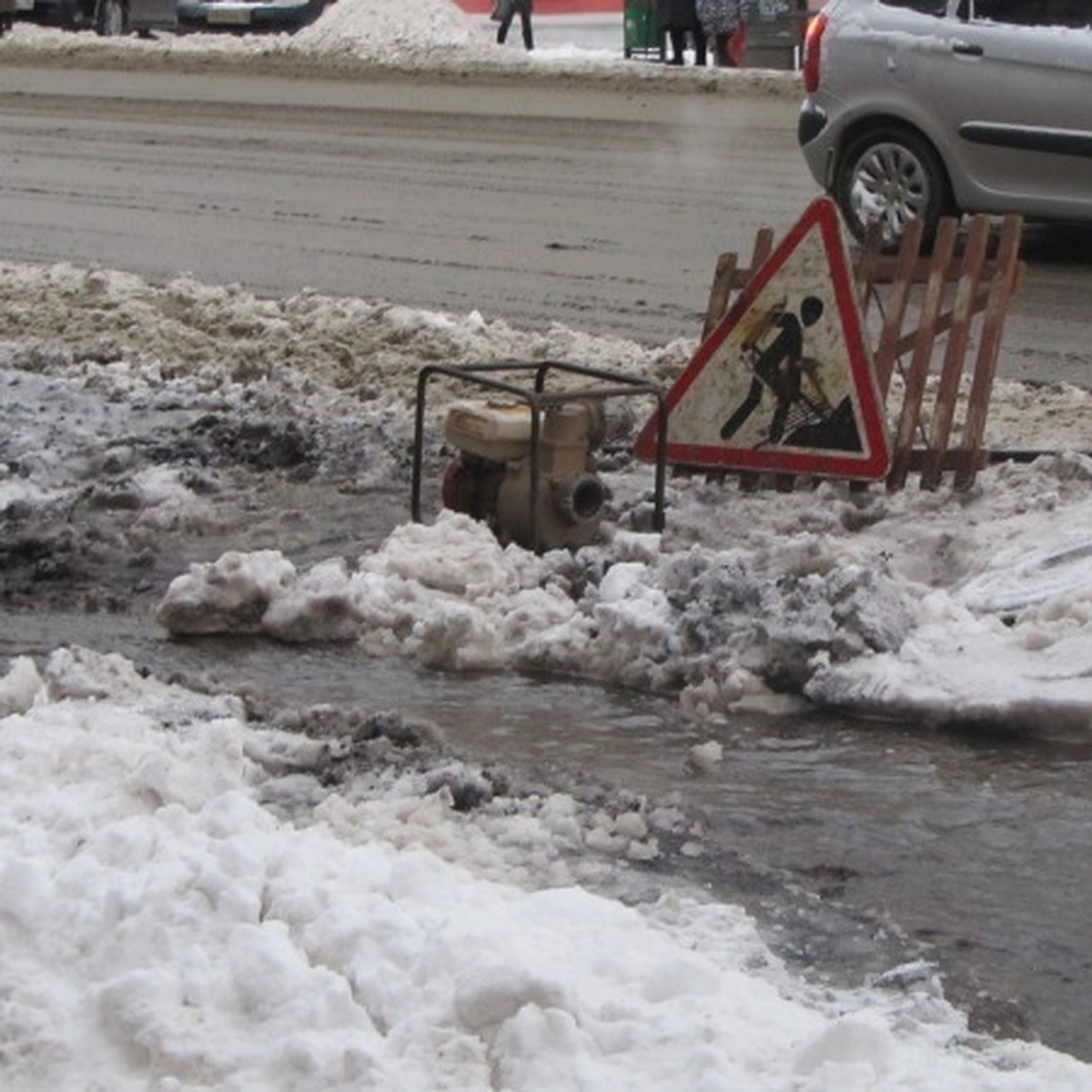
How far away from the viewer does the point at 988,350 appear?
7918 millimetres

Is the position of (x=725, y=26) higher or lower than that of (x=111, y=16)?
higher

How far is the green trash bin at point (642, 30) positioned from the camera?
1093 inches

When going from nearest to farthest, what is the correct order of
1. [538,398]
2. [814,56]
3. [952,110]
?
1. [538,398]
2. [952,110]
3. [814,56]

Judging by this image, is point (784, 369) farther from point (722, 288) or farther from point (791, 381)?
point (722, 288)

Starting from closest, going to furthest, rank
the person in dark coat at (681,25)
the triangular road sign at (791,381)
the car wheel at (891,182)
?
the triangular road sign at (791,381) < the car wheel at (891,182) < the person in dark coat at (681,25)

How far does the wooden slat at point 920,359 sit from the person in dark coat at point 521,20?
72.4ft

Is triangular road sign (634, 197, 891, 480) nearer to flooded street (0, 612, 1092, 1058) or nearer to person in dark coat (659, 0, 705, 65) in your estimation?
flooded street (0, 612, 1092, 1058)

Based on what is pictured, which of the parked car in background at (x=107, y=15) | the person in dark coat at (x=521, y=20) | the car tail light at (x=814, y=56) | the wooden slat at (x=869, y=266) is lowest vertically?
the parked car in background at (x=107, y=15)

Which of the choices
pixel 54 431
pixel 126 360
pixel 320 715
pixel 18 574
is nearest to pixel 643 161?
pixel 126 360

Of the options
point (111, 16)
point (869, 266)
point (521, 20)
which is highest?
point (869, 266)

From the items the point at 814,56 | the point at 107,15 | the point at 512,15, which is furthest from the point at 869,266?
the point at 107,15

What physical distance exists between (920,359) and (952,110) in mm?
5865

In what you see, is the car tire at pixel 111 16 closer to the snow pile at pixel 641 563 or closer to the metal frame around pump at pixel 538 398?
the snow pile at pixel 641 563

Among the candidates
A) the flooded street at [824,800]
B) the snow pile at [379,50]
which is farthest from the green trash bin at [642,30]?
the flooded street at [824,800]
